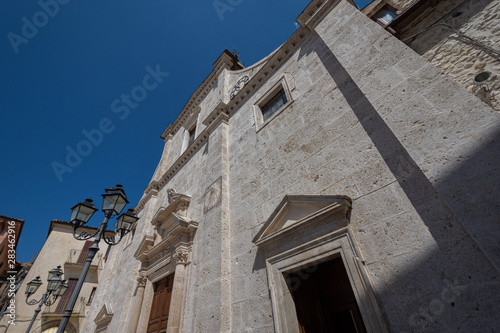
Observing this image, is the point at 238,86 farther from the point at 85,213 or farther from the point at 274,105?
the point at 85,213

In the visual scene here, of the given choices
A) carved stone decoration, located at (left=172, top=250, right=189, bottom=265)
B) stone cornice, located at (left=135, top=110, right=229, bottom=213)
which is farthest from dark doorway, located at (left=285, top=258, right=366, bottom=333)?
stone cornice, located at (left=135, top=110, right=229, bottom=213)

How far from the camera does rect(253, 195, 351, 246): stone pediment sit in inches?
130

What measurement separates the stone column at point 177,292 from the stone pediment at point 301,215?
2.78 metres

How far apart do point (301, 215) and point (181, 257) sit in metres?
3.83

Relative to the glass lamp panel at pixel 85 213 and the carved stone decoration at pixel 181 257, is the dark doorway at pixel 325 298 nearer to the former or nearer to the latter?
the carved stone decoration at pixel 181 257

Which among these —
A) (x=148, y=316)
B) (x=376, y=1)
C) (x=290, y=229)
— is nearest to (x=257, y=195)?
(x=290, y=229)

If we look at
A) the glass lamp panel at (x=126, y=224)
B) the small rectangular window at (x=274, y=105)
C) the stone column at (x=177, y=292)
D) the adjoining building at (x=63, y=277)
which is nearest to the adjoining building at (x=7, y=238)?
the adjoining building at (x=63, y=277)

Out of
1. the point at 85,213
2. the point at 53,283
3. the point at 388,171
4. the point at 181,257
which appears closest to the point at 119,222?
the point at 85,213

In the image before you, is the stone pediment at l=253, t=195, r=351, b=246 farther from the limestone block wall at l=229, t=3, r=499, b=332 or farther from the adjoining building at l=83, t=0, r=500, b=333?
the limestone block wall at l=229, t=3, r=499, b=332

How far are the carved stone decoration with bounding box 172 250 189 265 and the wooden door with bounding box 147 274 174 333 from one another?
96cm

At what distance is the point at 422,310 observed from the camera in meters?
2.27

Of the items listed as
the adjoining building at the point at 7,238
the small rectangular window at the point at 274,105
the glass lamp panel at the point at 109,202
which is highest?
the adjoining building at the point at 7,238

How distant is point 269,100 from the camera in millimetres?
6590

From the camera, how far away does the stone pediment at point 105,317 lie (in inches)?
337
